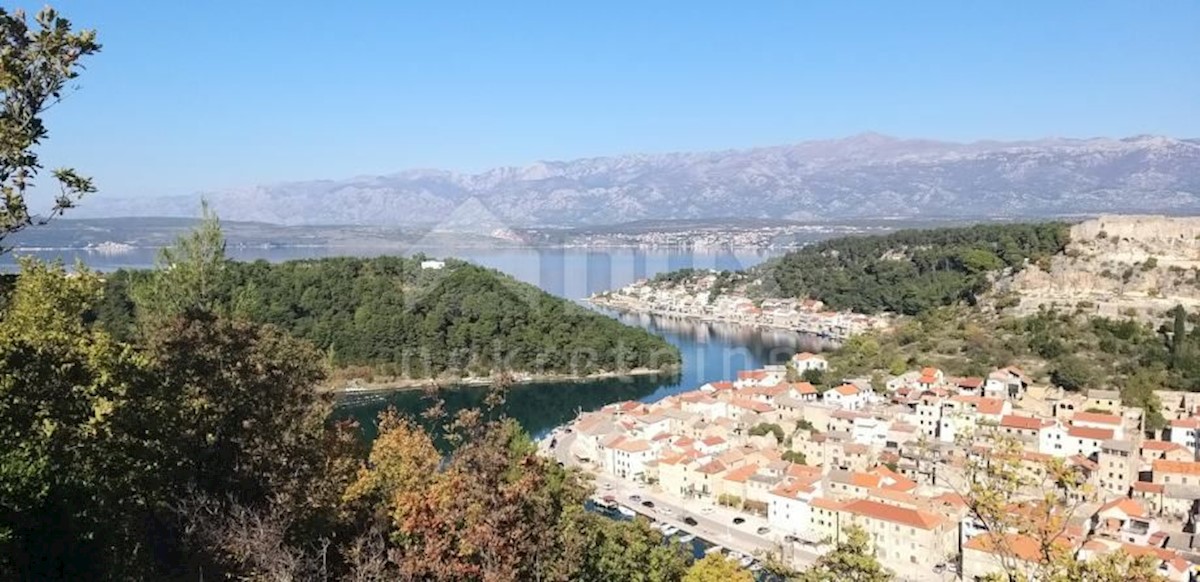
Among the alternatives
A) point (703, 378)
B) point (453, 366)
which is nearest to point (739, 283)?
point (703, 378)

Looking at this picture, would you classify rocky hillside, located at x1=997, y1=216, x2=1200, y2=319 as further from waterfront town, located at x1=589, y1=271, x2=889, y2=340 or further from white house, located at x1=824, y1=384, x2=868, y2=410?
white house, located at x1=824, y1=384, x2=868, y2=410

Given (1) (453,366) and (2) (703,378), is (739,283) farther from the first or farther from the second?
(1) (453,366)

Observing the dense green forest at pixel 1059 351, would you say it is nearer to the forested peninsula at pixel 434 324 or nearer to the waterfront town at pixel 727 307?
the forested peninsula at pixel 434 324

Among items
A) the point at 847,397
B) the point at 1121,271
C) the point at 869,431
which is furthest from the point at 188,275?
the point at 1121,271

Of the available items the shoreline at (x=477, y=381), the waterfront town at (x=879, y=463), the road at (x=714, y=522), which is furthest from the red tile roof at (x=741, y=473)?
the shoreline at (x=477, y=381)

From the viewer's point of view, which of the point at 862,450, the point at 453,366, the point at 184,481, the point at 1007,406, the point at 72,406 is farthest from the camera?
the point at 453,366

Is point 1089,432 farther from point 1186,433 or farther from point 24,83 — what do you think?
point 24,83

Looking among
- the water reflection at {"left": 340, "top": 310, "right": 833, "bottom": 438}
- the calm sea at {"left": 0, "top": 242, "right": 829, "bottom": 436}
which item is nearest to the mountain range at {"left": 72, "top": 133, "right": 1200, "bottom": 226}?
the calm sea at {"left": 0, "top": 242, "right": 829, "bottom": 436}
